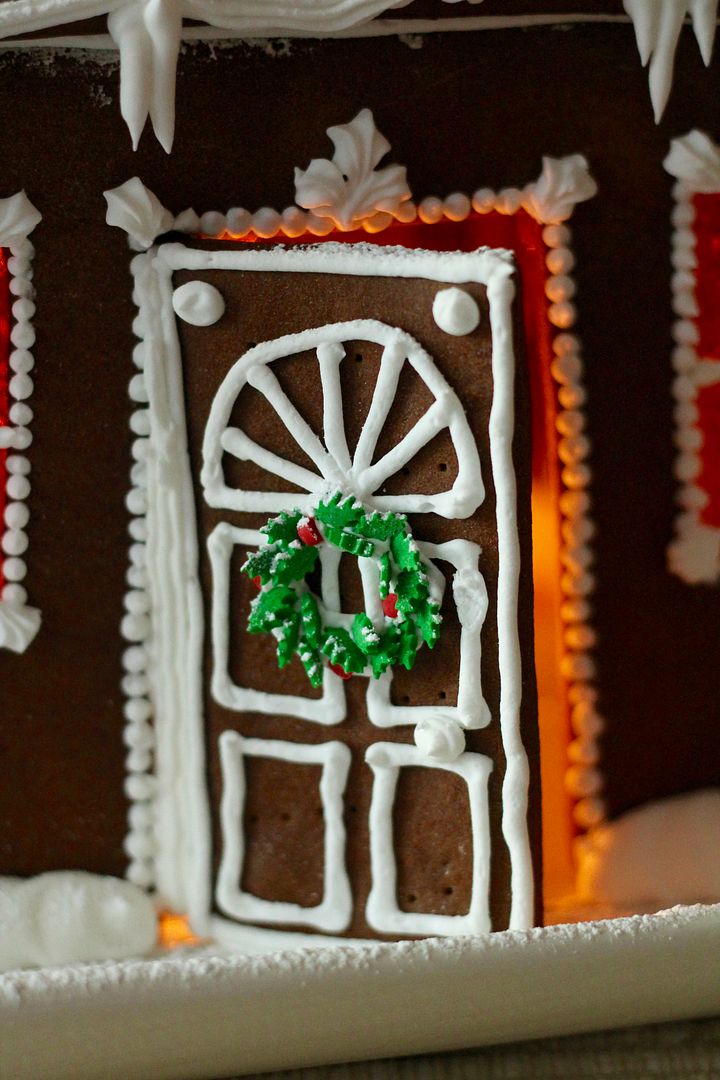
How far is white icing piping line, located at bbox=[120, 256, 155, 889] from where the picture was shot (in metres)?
1.54

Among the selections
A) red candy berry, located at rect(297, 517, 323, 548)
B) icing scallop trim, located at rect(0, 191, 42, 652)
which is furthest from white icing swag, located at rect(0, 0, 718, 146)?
red candy berry, located at rect(297, 517, 323, 548)

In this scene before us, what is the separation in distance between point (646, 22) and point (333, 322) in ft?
1.51

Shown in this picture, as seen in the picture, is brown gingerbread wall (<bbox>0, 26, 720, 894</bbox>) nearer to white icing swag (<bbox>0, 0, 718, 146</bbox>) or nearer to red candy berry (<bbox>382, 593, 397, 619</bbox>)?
white icing swag (<bbox>0, 0, 718, 146</bbox>)

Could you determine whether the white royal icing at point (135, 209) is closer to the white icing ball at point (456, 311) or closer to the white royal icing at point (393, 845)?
the white icing ball at point (456, 311)

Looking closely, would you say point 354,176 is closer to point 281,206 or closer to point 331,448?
point 281,206

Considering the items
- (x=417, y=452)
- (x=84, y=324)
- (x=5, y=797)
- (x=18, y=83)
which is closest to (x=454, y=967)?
(x=417, y=452)

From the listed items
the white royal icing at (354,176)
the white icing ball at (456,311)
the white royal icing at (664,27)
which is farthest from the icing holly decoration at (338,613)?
the white royal icing at (664,27)

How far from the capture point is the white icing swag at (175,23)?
128cm

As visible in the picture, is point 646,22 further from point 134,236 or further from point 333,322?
point 134,236

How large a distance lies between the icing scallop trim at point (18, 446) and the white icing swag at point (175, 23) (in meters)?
0.24

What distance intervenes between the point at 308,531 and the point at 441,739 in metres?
0.28

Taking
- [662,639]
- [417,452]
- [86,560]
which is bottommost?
[662,639]

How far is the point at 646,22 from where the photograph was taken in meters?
1.31

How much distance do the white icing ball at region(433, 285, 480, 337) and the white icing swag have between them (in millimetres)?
278
